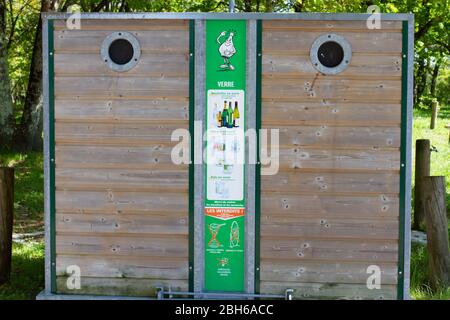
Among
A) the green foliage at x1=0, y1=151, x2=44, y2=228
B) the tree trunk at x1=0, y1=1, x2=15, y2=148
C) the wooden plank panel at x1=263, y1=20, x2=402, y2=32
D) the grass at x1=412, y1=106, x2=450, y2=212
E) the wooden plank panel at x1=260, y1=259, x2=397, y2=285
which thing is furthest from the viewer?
the grass at x1=412, y1=106, x2=450, y2=212

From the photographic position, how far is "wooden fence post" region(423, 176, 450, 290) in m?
5.38

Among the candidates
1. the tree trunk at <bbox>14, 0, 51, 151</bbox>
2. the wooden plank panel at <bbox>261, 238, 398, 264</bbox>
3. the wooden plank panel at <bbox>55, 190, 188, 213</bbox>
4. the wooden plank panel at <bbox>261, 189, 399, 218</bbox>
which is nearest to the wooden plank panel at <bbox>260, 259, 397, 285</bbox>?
the wooden plank panel at <bbox>261, 238, 398, 264</bbox>

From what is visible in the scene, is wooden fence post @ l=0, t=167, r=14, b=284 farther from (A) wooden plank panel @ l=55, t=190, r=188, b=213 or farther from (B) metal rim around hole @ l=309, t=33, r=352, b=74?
(B) metal rim around hole @ l=309, t=33, r=352, b=74

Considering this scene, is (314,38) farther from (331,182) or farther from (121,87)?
(121,87)

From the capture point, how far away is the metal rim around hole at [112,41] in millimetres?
4621

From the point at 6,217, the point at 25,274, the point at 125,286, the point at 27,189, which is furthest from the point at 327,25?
the point at 27,189

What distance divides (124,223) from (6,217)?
1.34m

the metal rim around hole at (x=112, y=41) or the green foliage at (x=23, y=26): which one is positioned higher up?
the green foliage at (x=23, y=26)

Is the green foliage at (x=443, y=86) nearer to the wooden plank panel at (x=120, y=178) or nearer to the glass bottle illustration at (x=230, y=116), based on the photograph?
the glass bottle illustration at (x=230, y=116)

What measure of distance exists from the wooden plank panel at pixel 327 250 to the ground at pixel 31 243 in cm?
95

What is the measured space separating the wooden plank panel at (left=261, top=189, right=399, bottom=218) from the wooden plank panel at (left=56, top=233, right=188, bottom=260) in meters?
0.71

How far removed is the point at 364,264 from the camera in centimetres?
463

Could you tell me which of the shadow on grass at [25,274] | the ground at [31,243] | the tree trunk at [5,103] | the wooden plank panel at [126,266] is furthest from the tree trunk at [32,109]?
the wooden plank panel at [126,266]

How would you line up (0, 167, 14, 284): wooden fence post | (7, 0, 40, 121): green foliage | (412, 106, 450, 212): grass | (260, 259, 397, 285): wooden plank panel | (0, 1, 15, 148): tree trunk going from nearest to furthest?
(260, 259, 397, 285): wooden plank panel
(0, 167, 14, 284): wooden fence post
(0, 1, 15, 148): tree trunk
(412, 106, 450, 212): grass
(7, 0, 40, 121): green foliage
